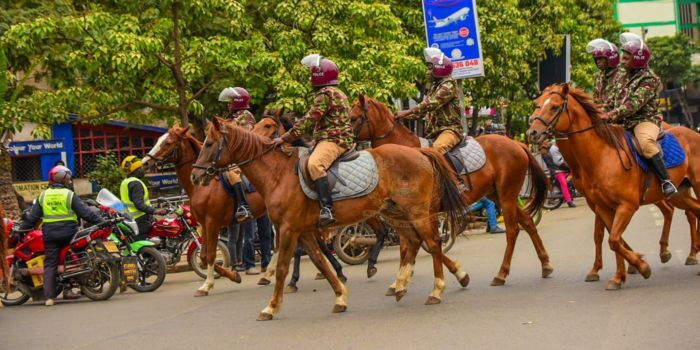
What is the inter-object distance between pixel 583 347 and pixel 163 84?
13722 millimetres

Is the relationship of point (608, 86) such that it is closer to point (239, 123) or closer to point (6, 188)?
point (239, 123)

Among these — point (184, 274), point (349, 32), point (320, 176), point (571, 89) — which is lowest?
point (184, 274)

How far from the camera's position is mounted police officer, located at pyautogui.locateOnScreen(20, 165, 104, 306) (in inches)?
561

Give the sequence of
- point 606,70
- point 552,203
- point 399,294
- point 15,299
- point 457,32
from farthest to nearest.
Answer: point 552,203, point 457,32, point 15,299, point 606,70, point 399,294

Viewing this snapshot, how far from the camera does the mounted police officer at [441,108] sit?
13.2 meters

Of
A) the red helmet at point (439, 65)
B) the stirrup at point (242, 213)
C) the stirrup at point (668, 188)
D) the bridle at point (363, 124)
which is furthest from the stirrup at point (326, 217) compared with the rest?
the stirrup at point (668, 188)

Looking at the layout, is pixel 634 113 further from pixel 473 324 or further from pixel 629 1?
pixel 629 1

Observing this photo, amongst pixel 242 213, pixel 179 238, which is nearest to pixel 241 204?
pixel 242 213

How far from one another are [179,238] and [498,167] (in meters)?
5.72

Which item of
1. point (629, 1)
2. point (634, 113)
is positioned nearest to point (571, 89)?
point (634, 113)

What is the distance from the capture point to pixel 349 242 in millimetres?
16578

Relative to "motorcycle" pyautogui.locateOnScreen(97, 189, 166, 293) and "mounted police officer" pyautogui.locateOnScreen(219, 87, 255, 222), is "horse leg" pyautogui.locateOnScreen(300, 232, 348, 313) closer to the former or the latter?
"mounted police officer" pyautogui.locateOnScreen(219, 87, 255, 222)

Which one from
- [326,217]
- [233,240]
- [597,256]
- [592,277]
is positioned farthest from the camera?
[233,240]

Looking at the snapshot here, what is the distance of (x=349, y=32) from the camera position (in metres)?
22.0
